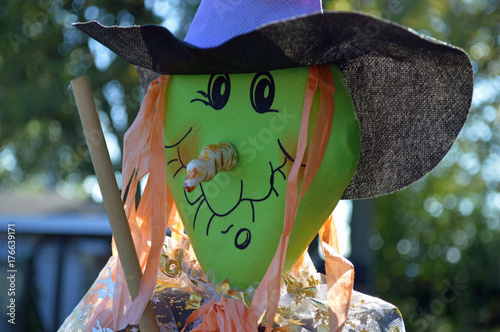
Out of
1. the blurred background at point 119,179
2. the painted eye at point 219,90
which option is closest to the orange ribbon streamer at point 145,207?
the painted eye at point 219,90

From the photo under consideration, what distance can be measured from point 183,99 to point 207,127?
75 millimetres

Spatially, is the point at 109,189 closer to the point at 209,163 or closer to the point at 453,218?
the point at 209,163

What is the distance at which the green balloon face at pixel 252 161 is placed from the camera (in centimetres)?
95

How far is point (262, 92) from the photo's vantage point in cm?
97

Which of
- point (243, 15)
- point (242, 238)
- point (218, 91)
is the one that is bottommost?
point (242, 238)

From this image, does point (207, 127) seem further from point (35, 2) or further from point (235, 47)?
point (35, 2)

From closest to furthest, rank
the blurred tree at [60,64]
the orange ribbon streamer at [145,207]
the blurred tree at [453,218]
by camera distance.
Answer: the orange ribbon streamer at [145,207]
the blurred tree at [60,64]
the blurred tree at [453,218]

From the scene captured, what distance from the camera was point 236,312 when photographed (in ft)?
2.96

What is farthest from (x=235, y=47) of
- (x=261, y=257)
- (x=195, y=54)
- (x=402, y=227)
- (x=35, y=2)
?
(x=402, y=227)

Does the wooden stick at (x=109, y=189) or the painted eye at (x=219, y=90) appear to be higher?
the painted eye at (x=219, y=90)

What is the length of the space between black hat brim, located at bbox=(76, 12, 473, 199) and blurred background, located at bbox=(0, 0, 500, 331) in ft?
7.68

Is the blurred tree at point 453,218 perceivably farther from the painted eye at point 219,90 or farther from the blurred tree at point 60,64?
the painted eye at point 219,90

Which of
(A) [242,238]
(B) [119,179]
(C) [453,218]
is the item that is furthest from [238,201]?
(C) [453,218]

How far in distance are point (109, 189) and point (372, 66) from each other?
0.49 m
